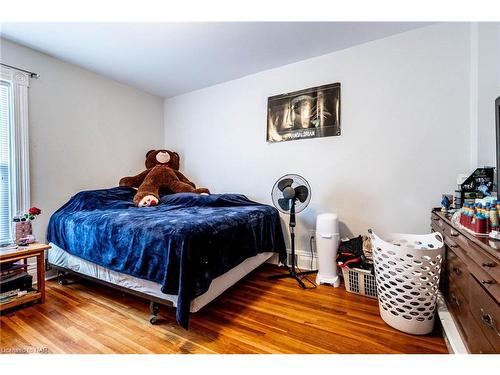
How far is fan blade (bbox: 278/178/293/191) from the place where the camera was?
2070mm

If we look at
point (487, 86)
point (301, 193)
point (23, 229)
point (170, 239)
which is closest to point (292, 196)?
point (301, 193)

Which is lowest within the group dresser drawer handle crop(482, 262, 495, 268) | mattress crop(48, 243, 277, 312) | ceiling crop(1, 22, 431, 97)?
mattress crop(48, 243, 277, 312)

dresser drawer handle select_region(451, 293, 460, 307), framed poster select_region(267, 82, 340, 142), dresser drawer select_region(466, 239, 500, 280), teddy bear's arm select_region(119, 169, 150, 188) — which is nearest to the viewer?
dresser drawer select_region(466, 239, 500, 280)

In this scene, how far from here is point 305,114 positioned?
2.38 metres

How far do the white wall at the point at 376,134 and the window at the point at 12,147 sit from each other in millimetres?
2058

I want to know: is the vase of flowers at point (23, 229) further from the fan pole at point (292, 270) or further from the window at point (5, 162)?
the fan pole at point (292, 270)

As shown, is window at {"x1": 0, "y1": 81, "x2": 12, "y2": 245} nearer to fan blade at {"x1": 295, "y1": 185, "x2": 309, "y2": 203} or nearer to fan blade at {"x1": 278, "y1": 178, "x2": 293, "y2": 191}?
fan blade at {"x1": 278, "y1": 178, "x2": 293, "y2": 191}

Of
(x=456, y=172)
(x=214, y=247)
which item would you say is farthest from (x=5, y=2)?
(x=456, y=172)

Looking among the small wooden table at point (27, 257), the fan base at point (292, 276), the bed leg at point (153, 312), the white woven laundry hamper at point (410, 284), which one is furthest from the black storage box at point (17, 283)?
the white woven laundry hamper at point (410, 284)

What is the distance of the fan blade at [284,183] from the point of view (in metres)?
2.07

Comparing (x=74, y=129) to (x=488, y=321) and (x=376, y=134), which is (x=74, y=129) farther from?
(x=488, y=321)

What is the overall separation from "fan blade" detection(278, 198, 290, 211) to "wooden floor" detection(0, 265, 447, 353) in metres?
0.75

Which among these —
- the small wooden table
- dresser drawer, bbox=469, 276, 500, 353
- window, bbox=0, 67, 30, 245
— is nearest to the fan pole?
dresser drawer, bbox=469, 276, 500, 353
